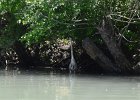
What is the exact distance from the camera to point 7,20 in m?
16.8

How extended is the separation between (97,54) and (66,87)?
292 cm

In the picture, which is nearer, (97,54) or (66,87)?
(66,87)

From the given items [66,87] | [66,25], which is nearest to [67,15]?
[66,25]

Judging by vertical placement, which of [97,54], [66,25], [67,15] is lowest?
[97,54]

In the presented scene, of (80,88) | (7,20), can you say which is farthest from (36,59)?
(80,88)

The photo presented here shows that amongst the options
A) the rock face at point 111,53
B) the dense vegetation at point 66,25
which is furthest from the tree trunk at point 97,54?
the dense vegetation at point 66,25

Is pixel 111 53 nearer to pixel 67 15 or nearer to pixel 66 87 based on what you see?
pixel 67 15

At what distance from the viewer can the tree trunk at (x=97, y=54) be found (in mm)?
14672

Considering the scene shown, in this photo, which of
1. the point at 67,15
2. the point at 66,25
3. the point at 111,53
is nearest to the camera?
the point at 67,15

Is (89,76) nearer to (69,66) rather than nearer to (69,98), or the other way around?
(69,66)

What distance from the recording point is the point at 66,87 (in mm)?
12117

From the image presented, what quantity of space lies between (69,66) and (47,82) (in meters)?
2.72

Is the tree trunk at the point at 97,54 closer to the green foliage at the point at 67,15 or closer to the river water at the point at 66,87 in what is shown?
the green foliage at the point at 67,15

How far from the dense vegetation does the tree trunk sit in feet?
0.93
